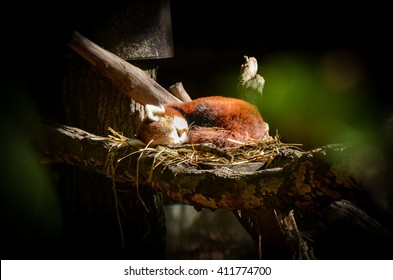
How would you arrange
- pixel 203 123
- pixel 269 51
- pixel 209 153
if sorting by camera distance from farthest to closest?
pixel 269 51 < pixel 203 123 < pixel 209 153

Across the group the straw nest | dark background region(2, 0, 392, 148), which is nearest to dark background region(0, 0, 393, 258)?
dark background region(2, 0, 392, 148)

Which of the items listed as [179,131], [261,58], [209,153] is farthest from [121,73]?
[261,58]

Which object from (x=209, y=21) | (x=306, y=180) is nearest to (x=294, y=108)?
(x=209, y=21)

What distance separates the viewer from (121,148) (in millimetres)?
2316

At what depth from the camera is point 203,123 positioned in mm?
2473

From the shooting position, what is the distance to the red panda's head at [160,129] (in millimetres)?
2271

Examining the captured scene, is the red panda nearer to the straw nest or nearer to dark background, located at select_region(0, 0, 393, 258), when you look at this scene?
the straw nest

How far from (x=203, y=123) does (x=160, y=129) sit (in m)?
0.30

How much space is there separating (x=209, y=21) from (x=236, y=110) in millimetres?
1917

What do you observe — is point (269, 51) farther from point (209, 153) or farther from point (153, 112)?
point (209, 153)

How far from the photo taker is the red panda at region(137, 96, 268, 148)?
2285 millimetres

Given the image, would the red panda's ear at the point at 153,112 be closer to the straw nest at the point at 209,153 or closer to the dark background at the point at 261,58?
the straw nest at the point at 209,153

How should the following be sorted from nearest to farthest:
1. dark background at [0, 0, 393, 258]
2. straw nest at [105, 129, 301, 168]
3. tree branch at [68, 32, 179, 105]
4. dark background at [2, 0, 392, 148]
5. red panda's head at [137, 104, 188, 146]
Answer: straw nest at [105, 129, 301, 168] → red panda's head at [137, 104, 188, 146] → tree branch at [68, 32, 179, 105] → dark background at [0, 0, 393, 258] → dark background at [2, 0, 392, 148]
